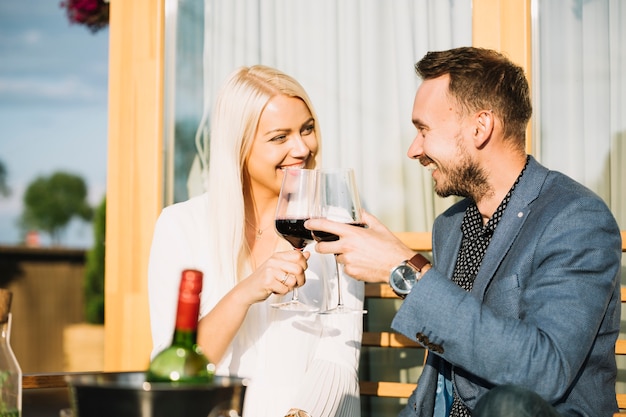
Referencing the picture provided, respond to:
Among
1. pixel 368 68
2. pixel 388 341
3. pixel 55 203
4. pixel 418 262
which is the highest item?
pixel 368 68

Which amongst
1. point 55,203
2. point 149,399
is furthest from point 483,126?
point 55,203

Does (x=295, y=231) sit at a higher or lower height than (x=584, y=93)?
lower

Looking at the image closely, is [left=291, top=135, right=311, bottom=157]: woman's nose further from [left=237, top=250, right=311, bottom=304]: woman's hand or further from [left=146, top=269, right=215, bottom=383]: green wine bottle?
[left=146, top=269, right=215, bottom=383]: green wine bottle

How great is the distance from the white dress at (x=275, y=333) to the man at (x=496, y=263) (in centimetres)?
26

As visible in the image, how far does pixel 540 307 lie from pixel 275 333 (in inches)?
35.4

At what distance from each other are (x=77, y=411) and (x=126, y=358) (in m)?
2.18

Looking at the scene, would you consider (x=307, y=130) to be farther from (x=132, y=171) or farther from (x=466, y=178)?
(x=132, y=171)

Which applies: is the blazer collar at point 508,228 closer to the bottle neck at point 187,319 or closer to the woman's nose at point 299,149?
the woman's nose at point 299,149

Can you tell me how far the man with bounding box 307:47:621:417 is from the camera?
1.76 meters

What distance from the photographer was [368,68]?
9.96 ft

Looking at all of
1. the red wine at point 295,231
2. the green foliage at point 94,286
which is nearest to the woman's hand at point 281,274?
the red wine at point 295,231

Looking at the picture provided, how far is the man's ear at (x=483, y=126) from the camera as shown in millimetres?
2148

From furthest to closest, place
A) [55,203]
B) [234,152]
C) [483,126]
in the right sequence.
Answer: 1. [55,203]
2. [234,152]
3. [483,126]

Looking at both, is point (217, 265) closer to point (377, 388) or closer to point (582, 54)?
point (377, 388)
